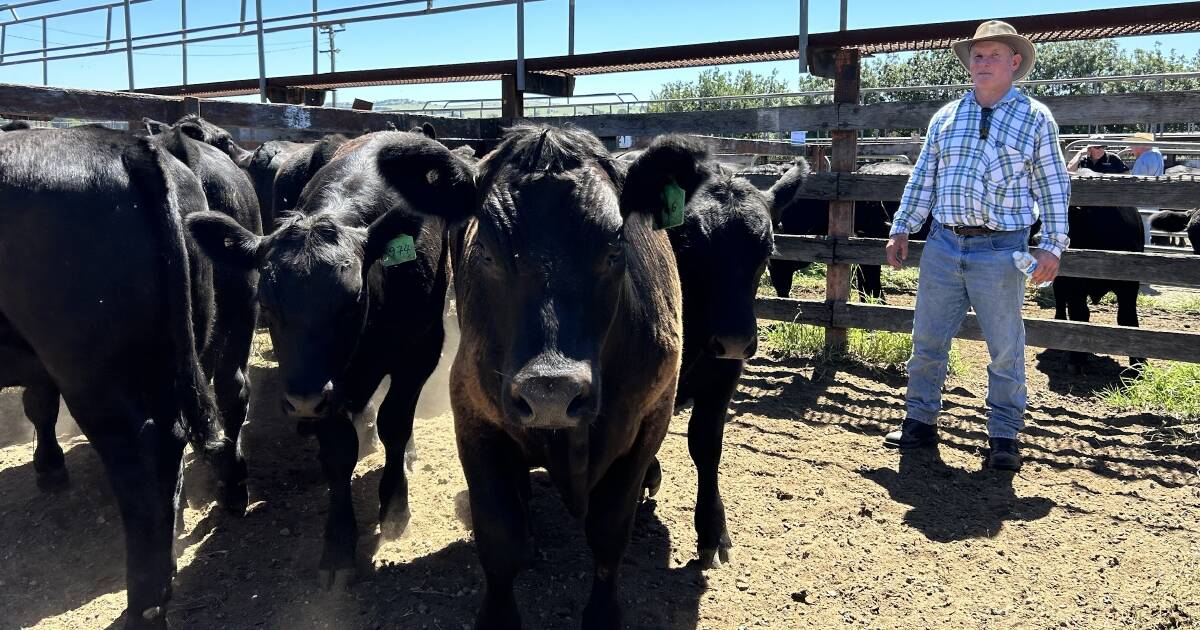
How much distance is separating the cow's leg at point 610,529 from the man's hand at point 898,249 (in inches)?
107

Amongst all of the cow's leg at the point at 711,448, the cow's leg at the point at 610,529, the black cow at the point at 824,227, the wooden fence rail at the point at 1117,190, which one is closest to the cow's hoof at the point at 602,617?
the cow's leg at the point at 610,529

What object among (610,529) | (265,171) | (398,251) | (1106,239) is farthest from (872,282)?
(610,529)

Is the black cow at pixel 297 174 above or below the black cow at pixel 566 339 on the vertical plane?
above

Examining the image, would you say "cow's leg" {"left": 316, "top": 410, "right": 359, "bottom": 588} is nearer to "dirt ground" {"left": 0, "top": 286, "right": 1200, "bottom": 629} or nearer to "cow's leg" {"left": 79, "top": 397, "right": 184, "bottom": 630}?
"dirt ground" {"left": 0, "top": 286, "right": 1200, "bottom": 629}

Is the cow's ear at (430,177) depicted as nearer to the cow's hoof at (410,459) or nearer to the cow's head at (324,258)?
the cow's head at (324,258)

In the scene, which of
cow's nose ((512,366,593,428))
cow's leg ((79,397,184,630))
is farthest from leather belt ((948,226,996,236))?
cow's leg ((79,397,184,630))

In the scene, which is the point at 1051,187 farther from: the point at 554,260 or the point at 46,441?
the point at 46,441

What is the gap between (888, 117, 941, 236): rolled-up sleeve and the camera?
496cm

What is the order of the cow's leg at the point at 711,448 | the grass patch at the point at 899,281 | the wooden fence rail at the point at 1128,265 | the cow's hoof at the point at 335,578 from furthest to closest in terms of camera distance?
1. the grass patch at the point at 899,281
2. the wooden fence rail at the point at 1128,265
3. the cow's leg at the point at 711,448
4. the cow's hoof at the point at 335,578

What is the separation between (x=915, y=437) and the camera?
5.32m

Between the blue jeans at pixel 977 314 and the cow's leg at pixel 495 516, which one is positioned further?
the blue jeans at pixel 977 314

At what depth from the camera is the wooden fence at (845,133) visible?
5637 millimetres

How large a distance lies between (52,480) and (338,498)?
1.89 meters

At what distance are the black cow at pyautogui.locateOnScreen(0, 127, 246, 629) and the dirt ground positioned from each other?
1.96ft
